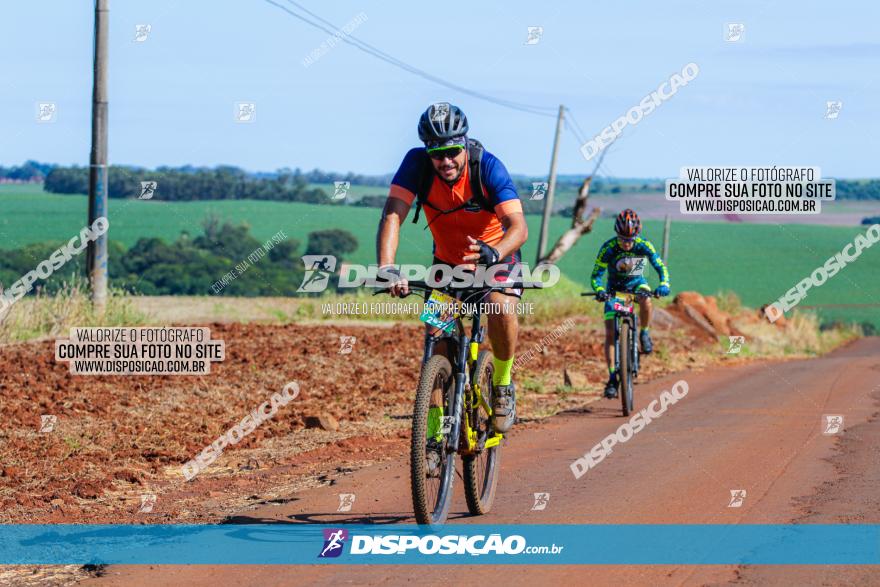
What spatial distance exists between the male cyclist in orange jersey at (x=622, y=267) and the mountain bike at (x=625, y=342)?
0.20 feet

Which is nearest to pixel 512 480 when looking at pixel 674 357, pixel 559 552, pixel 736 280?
pixel 559 552

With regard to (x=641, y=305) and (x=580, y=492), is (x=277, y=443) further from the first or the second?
(x=641, y=305)

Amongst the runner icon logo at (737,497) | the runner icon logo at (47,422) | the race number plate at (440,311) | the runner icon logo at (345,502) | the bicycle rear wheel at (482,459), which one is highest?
the race number plate at (440,311)

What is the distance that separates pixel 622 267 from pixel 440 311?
722cm

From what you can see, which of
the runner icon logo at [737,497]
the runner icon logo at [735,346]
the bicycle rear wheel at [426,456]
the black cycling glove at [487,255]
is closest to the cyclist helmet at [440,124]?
the black cycling glove at [487,255]

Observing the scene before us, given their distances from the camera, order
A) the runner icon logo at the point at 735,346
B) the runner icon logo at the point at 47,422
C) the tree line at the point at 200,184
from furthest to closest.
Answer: the tree line at the point at 200,184 → the runner icon logo at the point at 735,346 → the runner icon logo at the point at 47,422

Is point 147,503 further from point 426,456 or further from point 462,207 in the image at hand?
point 462,207

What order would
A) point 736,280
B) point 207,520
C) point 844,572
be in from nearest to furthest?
point 844,572 < point 207,520 < point 736,280

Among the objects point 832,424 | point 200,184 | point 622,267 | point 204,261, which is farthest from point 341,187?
point 200,184

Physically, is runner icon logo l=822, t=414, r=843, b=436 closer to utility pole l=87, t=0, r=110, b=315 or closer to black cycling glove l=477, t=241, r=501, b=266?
black cycling glove l=477, t=241, r=501, b=266

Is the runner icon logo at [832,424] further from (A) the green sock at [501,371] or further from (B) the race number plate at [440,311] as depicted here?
(B) the race number plate at [440,311]

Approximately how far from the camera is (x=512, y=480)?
9.49 metres

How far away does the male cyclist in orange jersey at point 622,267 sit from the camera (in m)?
14.1

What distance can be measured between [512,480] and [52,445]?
4461mm
